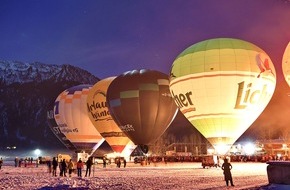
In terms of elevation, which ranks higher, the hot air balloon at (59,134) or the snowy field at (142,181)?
the hot air balloon at (59,134)

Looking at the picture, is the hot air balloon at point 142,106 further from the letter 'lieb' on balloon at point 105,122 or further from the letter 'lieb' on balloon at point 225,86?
the letter 'lieb' on balloon at point 225,86

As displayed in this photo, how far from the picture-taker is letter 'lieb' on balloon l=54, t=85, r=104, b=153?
46781mm

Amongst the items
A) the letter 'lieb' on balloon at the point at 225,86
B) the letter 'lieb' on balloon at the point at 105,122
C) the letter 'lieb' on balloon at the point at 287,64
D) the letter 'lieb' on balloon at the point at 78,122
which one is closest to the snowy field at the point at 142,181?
the letter 'lieb' on balloon at the point at 225,86

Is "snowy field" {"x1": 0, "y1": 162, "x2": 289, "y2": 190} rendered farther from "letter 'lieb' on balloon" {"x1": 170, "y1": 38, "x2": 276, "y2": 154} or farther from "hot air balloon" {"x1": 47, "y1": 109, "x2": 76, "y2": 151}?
"hot air balloon" {"x1": 47, "y1": 109, "x2": 76, "y2": 151}

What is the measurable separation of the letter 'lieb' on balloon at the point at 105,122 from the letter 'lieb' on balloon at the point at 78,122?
1.55 metres

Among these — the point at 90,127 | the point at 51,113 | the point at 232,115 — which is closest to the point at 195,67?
the point at 232,115

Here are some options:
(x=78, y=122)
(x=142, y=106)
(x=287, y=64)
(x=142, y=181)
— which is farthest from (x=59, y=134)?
(x=142, y=181)

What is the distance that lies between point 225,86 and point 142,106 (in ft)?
34.6

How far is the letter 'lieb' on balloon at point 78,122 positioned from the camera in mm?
46781

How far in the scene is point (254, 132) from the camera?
631 feet

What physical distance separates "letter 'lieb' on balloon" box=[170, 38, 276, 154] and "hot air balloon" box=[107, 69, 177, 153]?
23.0ft

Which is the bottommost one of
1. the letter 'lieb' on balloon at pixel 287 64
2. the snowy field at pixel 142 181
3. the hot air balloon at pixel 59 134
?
the snowy field at pixel 142 181

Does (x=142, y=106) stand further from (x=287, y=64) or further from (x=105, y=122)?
(x=287, y=64)

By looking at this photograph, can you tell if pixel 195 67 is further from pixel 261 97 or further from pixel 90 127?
pixel 90 127
